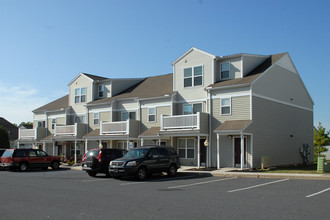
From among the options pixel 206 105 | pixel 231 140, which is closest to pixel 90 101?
pixel 206 105

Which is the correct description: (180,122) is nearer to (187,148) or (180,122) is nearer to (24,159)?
(187,148)

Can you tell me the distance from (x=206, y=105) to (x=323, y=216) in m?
17.6

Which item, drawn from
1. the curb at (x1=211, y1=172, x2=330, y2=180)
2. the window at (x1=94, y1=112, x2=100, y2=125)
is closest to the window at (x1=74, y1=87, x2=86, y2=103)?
the window at (x1=94, y1=112, x2=100, y2=125)

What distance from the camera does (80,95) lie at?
36469 mm

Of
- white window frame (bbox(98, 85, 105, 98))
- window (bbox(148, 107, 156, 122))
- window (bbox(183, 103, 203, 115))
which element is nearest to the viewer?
window (bbox(183, 103, 203, 115))

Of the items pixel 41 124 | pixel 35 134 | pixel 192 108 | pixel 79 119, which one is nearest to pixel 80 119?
pixel 79 119

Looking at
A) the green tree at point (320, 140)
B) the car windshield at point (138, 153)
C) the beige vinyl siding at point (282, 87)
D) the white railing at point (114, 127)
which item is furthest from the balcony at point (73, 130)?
the green tree at point (320, 140)

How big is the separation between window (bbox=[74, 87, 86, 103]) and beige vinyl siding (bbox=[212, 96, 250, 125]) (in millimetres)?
16253

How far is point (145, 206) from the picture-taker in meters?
9.74

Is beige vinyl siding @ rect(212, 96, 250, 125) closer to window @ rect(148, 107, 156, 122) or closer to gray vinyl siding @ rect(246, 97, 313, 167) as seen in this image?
gray vinyl siding @ rect(246, 97, 313, 167)

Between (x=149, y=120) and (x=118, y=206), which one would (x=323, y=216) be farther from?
(x=149, y=120)

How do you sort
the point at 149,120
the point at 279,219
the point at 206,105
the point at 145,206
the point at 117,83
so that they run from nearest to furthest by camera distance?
the point at 279,219 < the point at 145,206 < the point at 206,105 < the point at 149,120 < the point at 117,83

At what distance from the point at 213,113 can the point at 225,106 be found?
107cm

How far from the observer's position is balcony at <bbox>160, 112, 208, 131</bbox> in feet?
80.2
